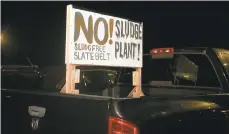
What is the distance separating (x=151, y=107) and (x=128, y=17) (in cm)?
1070

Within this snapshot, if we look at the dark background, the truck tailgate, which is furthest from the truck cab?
the dark background

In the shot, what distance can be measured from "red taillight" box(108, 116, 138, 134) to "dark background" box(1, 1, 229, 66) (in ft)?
29.9

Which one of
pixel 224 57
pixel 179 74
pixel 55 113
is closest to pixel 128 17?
pixel 179 74

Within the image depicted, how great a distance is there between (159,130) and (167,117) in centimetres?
16

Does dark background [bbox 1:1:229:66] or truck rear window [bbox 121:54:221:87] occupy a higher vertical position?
dark background [bbox 1:1:229:66]

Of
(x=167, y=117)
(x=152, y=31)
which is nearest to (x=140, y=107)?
(x=167, y=117)

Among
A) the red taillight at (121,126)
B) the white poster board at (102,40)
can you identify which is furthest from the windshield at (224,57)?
the red taillight at (121,126)

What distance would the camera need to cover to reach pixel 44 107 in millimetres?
2922

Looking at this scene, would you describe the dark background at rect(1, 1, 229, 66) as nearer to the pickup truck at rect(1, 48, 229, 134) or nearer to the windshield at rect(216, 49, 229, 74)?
the pickup truck at rect(1, 48, 229, 134)

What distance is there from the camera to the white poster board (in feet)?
10.3

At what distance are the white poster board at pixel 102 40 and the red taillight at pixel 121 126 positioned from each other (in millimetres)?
910

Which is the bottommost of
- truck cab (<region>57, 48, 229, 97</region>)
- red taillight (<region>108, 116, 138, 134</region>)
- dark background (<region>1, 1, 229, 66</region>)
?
red taillight (<region>108, 116, 138, 134</region>)

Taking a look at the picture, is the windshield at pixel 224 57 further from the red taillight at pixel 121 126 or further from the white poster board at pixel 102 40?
the red taillight at pixel 121 126

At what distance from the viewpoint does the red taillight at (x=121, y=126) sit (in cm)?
246
